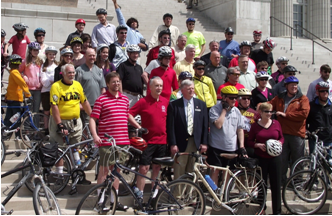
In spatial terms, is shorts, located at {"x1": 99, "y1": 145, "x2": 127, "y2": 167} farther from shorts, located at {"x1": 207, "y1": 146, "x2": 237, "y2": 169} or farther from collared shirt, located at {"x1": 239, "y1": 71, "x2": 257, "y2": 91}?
collared shirt, located at {"x1": 239, "y1": 71, "x2": 257, "y2": 91}

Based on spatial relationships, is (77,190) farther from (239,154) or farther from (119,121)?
(239,154)

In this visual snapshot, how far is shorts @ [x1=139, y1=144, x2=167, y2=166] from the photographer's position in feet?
22.6

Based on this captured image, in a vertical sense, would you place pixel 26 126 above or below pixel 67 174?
above

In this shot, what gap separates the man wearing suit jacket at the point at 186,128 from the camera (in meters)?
7.12

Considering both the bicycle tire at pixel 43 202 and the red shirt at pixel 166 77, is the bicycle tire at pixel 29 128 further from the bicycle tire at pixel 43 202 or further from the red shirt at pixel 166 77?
the bicycle tire at pixel 43 202

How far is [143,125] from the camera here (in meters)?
7.05

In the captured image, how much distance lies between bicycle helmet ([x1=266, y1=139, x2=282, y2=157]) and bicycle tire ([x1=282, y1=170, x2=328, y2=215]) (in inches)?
28.0

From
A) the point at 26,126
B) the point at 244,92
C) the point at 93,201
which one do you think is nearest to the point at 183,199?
the point at 93,201

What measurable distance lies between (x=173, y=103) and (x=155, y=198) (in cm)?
168

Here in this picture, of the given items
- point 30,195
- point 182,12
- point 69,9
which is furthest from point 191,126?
point 182,12

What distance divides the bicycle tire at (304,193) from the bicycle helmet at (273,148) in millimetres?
712

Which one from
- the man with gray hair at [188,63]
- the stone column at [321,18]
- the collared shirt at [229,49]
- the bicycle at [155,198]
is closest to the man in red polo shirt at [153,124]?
the bicycle at [155,198]

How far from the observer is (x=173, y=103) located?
7.19 m

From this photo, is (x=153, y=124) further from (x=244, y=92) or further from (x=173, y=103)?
(x=244, y=92)
